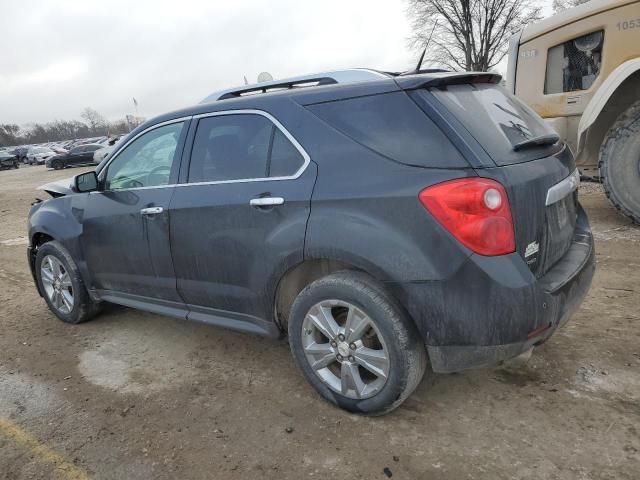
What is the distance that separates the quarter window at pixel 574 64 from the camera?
20.0ft

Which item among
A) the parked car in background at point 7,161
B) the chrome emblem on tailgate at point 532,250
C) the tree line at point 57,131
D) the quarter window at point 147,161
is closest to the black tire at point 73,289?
the quarter window at point 147,161

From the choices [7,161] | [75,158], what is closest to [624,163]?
[75,158]

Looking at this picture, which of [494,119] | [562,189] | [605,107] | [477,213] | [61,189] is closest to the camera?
[477,213]

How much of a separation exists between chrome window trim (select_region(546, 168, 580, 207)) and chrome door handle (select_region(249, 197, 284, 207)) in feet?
4.52

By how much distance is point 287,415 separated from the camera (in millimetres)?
2840

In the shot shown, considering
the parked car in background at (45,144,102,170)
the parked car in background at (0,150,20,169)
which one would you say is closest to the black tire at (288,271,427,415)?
the parked car in background at (45,144,102,170)

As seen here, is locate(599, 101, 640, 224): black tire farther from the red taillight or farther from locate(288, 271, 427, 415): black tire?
locate(288, 271, 427, 415): black tire

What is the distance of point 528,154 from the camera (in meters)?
2.55

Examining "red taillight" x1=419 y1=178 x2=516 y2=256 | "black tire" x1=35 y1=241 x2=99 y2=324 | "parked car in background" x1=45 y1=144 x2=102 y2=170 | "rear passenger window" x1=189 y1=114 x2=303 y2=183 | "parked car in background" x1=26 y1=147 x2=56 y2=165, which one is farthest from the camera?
"parked car in background" x1=26 y1=147 x2=56 y2=165

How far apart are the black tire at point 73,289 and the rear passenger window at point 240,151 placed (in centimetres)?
167

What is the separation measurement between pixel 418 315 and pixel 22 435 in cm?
231

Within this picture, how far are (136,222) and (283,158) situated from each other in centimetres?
135

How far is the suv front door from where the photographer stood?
346 centimetres

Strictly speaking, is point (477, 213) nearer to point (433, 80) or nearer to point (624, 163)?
point (433, 80)
